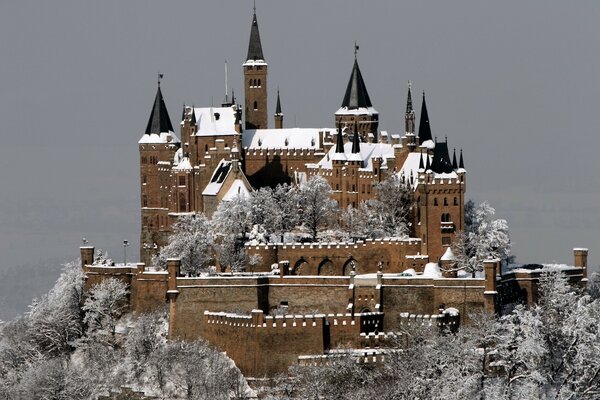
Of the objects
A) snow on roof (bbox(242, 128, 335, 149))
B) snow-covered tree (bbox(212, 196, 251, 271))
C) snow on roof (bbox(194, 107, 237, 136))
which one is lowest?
snow-covered tree (bbox(212, 196, 251, 271))

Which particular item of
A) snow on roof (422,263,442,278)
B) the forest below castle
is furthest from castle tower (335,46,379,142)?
snow on roof (422,263,442,278)

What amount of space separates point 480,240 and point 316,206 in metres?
13.2

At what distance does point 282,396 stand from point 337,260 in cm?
1582

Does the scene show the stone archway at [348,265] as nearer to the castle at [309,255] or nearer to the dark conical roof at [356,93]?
the castle at [309,255]

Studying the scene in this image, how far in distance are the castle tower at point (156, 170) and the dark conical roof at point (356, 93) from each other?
12.4 m

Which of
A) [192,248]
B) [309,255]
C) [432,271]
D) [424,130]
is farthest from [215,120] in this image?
[432,271]

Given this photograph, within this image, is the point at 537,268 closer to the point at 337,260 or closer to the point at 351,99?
the point at 337,260

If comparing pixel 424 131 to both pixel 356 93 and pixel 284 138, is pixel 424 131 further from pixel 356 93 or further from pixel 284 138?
pixel 284 138

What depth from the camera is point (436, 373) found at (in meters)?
99.1

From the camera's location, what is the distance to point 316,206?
12606 centimetres

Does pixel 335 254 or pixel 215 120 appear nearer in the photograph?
pixel 335 254

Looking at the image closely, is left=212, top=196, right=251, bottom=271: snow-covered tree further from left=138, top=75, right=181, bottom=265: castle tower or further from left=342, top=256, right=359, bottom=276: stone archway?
left=138, top=75, right=181, bottom=265: castle tower

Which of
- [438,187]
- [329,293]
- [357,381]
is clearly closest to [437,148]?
[438,187]

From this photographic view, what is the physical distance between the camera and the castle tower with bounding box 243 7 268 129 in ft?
472
